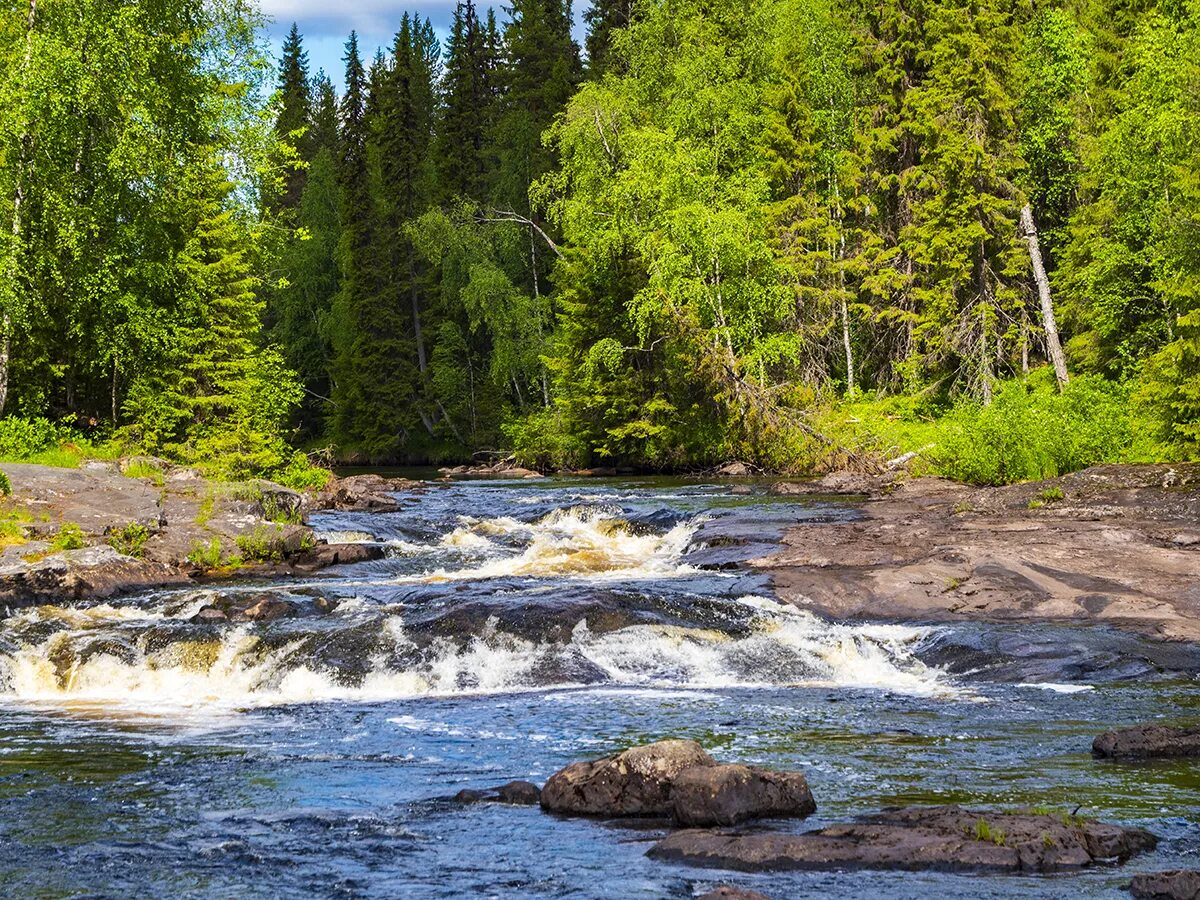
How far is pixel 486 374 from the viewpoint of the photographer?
5756 cm

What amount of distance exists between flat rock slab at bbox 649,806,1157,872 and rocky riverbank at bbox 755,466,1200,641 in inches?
334

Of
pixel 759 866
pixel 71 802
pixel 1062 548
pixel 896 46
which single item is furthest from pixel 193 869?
pixel 896 46

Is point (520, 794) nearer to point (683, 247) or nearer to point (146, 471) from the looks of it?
point (146, 471)

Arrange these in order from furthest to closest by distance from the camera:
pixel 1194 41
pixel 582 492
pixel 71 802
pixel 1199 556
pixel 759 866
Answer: pixel 582 492
pixel 1194 41
pixel 1199 556
pixel 71 802
pixel 759 866

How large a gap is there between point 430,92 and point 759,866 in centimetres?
8191

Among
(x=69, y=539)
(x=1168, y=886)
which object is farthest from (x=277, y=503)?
(x=1168, y=886)

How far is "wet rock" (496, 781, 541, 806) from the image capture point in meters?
9.62

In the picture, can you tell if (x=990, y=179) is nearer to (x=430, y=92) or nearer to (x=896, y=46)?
(x=896, y=46)

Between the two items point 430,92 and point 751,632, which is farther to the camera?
point 430,92

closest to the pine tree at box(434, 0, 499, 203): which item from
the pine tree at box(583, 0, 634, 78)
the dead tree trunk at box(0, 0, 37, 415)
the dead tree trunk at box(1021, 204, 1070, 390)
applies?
the pine tree at box(583, 0, 634, 78)

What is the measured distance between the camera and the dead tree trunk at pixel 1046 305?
118ft

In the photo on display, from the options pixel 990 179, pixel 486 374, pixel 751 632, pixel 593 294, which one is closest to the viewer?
pixel 751 632

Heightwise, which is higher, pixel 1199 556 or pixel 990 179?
pixel 990 179

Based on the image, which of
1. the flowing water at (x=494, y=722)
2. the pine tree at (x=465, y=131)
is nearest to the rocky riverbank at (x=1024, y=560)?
the flowing water at (x=494, y=722)
